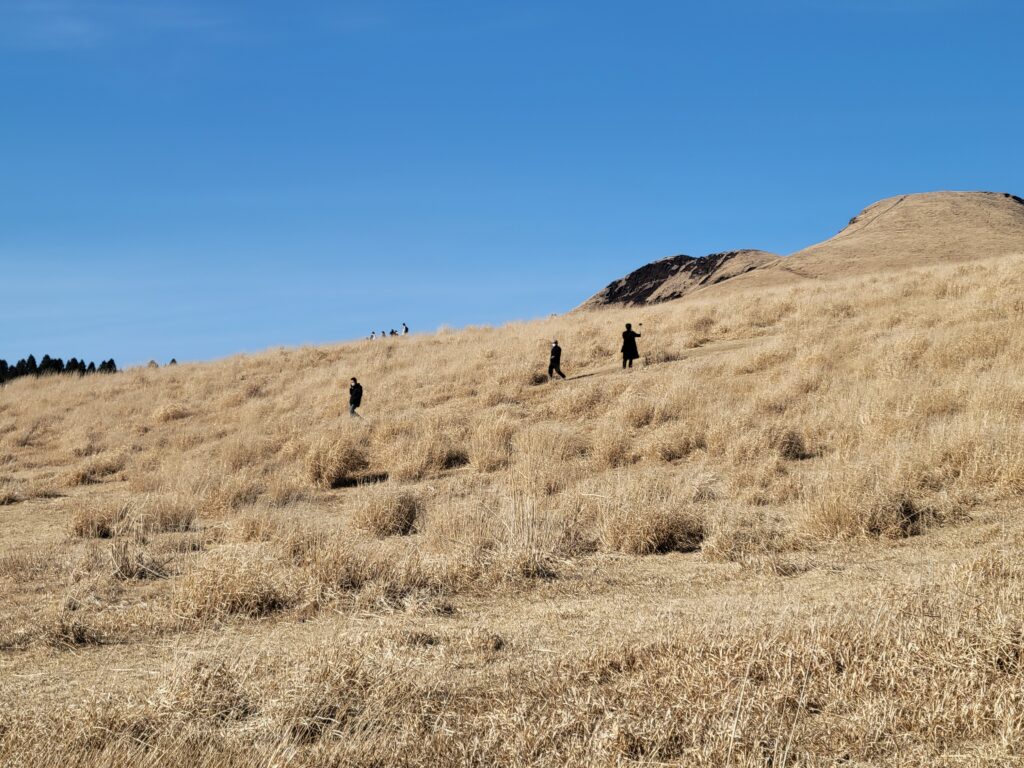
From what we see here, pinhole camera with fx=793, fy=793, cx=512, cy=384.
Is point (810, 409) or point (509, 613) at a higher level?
point (810, 409)

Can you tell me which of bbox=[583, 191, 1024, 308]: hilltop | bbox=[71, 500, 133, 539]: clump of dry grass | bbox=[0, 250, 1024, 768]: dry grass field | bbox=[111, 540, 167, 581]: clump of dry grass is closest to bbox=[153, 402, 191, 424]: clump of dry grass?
bbox=[0, 250, 1024, 768]: dry grass field

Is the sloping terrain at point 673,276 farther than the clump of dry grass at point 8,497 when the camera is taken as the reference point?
Yes

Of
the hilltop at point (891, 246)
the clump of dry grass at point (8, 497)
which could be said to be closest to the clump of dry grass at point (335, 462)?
the clump of dry grass at point (8, 497)

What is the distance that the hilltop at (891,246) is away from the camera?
52.2m

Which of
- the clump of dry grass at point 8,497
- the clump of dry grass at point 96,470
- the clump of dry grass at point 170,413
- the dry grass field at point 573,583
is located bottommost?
the dry grass field at point 573,583

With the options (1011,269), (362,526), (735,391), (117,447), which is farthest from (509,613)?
(1011,269)

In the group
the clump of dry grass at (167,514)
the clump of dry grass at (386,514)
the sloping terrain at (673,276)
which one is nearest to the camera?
the clump of dry grass at (386,514)

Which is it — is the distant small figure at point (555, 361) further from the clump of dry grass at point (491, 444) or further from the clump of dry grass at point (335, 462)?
the clump of dry grass at point (335, 462)

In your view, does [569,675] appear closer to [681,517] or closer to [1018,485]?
[681,517]

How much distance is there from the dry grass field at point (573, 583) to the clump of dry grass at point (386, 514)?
0.04 meters

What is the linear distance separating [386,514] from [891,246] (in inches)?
2220

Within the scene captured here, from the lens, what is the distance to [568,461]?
14.5m

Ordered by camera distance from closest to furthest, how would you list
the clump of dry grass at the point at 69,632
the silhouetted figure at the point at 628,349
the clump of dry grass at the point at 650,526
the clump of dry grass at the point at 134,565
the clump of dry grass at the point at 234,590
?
the clump of dry grass at the point at 69,632, the clump of dry grass at the point at 234,590, the clump of dry grass at the point at 134,565, the clump of dry grass at the point at 650,526, the silhouetted figure at the point at 628,349

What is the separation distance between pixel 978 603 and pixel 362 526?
302 inches
